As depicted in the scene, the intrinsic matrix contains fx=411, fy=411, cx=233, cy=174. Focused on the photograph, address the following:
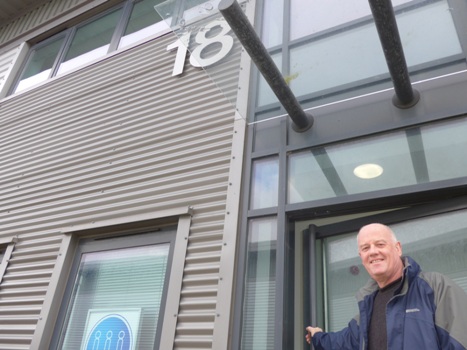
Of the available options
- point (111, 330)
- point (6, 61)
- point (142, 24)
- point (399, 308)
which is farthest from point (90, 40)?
point (399, 308)

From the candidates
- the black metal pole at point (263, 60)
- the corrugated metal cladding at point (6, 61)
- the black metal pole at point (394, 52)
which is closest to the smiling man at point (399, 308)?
the black metal pole at point (394, 52)

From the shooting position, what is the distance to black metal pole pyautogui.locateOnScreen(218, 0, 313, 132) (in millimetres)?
2271

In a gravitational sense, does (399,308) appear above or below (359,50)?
below

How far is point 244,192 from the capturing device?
317cm

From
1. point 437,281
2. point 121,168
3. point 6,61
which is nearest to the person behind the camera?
point 437,281

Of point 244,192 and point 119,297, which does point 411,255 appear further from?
point 119,297

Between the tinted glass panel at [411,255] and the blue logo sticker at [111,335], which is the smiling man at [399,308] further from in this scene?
the blue logo sticker at [111,335]

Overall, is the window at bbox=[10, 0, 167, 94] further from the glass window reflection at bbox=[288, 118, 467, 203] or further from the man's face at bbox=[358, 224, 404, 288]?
the man's face at bbox=[358, 224, 404, 288]

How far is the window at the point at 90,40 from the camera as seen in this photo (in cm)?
579

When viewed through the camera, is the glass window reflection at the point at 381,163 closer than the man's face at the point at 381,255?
No

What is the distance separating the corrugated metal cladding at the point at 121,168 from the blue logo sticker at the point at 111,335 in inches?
22.5

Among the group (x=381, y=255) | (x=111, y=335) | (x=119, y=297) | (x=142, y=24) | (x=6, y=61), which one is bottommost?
(x=111, y=335)

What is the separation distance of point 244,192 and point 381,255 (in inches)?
55.2

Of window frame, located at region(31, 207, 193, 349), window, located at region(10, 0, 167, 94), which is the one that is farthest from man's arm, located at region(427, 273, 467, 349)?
window, located at region(10, 0, 167, 94)
